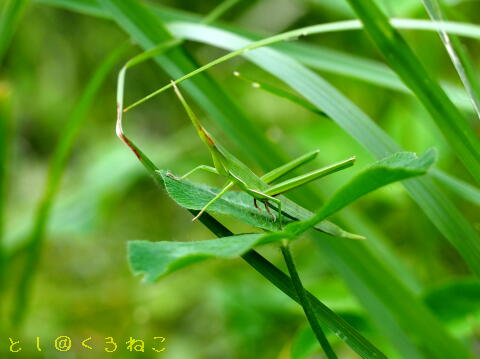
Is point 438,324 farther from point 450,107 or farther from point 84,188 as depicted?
point 84,188

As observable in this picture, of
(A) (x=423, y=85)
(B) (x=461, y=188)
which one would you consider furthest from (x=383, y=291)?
(A) (x=423, y=85)

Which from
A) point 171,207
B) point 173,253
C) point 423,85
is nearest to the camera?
point 173,253

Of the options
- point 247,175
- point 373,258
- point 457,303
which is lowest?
point 457,303

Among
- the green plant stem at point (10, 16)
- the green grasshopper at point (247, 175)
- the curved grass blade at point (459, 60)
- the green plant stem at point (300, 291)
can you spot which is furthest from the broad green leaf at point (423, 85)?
the green plant stem at point (10, 16)

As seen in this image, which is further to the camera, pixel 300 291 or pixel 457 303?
pixel 457 303

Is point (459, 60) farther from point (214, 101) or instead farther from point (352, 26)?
point (214, 101)

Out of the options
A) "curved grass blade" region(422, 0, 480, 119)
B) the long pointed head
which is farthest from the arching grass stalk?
the long pointed head

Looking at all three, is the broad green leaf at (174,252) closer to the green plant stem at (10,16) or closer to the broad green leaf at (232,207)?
the broad green leaf at (232,207)

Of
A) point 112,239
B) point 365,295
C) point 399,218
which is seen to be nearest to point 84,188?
point 112,239
